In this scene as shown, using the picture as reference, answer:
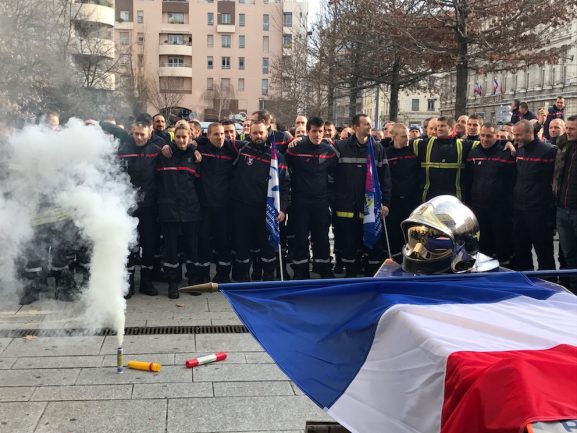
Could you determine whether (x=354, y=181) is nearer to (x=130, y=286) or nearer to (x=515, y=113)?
(x=130, y=286)

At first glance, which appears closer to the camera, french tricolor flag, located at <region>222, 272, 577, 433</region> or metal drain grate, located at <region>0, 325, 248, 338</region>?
french tricolor flag, located at <region>222, 272, 577, 433</region>

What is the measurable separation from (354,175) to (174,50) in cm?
8415

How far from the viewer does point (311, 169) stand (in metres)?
8.55

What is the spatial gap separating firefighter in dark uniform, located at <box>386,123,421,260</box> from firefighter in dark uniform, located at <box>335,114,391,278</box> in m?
0.35

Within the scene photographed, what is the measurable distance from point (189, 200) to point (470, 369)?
6.36m

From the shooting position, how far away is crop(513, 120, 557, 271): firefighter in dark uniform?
823 cm

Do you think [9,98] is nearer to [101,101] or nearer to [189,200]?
[189,200]

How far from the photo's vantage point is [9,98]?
975 cm

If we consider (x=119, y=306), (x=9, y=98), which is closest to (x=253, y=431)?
(x=119, y=306)

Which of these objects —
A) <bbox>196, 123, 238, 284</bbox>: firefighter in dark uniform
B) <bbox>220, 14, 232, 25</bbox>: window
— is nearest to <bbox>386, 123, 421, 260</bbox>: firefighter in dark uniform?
<bbox>196, 123, 238, 284</bbox>: firefighter in dark uniform

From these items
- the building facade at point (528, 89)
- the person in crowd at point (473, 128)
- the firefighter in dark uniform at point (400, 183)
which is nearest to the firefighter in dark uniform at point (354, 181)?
the firefighter in dark uniform at point (400, 183)

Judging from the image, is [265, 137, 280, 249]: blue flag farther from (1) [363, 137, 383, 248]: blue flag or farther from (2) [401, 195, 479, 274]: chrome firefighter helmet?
(2) [401, 195, 479, 274]: chrome firefighter helmet

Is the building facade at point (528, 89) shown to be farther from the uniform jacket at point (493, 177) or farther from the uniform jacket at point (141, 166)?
the uniform jacket at point (141, 166)

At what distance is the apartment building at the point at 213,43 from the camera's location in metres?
87.4
